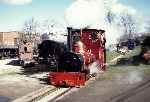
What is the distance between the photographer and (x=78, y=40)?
20656 mm

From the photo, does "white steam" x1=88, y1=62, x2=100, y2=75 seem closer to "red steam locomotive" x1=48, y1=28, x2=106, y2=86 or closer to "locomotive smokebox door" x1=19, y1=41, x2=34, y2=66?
"red steam locomotive" x1=48, y1=28, x2=106, y2=86

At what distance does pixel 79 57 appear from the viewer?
17688 millimetres

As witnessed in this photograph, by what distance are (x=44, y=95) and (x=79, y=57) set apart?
3.94 m

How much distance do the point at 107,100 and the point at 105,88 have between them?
321 cm

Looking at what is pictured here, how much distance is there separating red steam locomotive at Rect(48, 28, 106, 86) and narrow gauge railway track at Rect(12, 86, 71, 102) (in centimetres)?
80

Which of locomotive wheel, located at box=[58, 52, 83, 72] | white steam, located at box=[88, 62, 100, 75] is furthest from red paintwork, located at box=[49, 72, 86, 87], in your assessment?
white steam, located at box=[88, 62, 100, 75]

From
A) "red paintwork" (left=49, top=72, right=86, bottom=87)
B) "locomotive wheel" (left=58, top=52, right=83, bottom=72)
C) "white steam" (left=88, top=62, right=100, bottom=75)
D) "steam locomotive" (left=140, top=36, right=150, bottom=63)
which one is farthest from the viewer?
"steam locomotive" (left=140, top=36, right=150, bottom=63)

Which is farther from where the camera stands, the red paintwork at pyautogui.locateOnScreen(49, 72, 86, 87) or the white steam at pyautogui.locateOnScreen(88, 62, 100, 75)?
the white steam at pyautogui.locateOnScreen(88, 62, 100, 75)

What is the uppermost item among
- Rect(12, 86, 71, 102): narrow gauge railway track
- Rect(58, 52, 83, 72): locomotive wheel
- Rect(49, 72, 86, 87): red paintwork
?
Rect(58, 52, 83, 72): locomotive wheel

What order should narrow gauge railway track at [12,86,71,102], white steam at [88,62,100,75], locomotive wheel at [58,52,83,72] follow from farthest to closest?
white steam at [88,62,100,75], locomotive wheel at [58,52,83,72], narrow gauge railway track at [12,86,71,102]

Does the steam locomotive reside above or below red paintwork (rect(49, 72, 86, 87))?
above

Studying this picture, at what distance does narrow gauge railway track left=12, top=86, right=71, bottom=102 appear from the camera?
13675mm

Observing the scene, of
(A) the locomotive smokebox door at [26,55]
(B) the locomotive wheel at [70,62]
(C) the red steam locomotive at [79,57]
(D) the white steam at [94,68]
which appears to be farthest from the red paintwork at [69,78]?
(A) the locomotive smokebox door at [26,55]

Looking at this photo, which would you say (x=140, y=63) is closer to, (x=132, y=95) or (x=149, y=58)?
(x=149, y=58)
